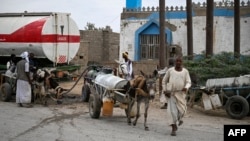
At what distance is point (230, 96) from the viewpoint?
1165 cm

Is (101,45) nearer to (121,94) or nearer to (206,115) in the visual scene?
(206,115)

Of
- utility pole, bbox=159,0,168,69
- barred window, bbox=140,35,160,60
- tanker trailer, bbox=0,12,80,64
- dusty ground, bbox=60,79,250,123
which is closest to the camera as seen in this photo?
dusty ground, bbox=60,79,250,123

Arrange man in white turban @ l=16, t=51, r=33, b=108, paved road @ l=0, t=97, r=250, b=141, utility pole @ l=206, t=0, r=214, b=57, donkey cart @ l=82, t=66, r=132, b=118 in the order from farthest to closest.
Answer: utility pole @ l=206, t=0, r=214, b=57
man in white turban @ l=16, t=51, r=33, b=108
donkey cart @ l=82, t=66, r=132, b=118
paved road @ l=0, t=97, r=250, b=141

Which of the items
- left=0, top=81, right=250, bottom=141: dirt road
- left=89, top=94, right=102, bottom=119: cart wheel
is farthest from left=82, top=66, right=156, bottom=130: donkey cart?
left=0, top=81, right=250, bottom=141: dirt road

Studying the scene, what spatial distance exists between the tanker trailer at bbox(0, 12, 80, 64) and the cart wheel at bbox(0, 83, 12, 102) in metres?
2.32

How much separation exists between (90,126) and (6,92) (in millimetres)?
5452

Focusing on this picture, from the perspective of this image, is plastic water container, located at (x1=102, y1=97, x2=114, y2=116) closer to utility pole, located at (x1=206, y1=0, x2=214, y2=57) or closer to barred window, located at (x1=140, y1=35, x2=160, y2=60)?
utility pole, located at (x1=206, y1=0, x2=214, y2=57)

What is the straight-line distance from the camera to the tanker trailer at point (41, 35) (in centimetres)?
1580

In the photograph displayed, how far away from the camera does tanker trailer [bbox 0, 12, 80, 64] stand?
51.8 feet

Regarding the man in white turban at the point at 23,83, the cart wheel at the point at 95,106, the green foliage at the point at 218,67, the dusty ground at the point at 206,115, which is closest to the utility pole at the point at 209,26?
the green foliage at the point at 218,67

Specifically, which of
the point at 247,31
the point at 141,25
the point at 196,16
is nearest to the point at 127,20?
the point at 141,25

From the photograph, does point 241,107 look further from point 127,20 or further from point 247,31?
point 127,20

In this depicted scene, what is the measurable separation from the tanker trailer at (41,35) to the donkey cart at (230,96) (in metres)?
6.50

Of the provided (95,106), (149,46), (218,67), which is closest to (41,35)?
(95,106)
